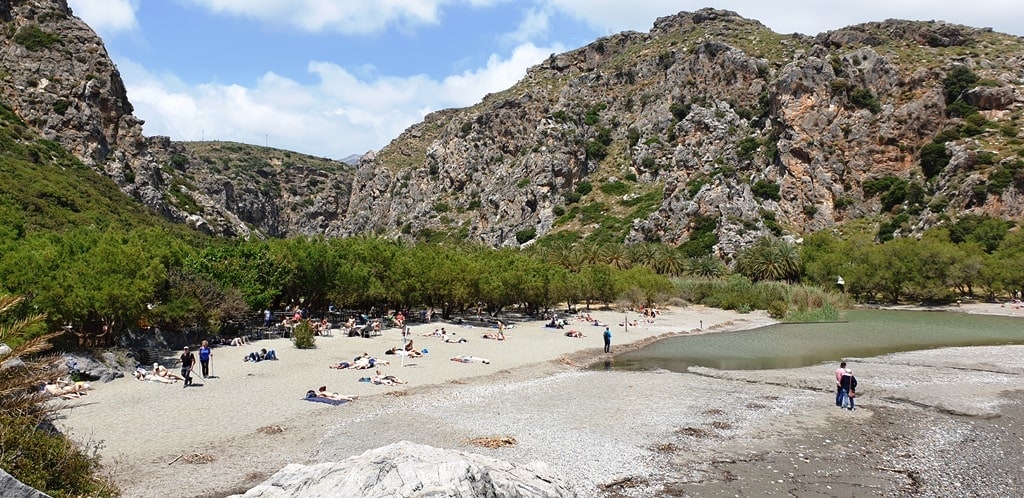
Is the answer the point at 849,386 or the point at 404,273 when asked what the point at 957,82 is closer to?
the point at 404,273

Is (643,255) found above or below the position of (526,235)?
below

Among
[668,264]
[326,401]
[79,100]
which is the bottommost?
[326,401]

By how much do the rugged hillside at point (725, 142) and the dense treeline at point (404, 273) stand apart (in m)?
9.54

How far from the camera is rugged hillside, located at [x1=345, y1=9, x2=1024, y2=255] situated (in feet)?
314

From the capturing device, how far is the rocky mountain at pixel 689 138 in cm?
8800

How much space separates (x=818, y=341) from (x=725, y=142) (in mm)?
80173

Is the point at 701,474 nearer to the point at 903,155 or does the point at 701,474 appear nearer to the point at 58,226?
the point at 58,226

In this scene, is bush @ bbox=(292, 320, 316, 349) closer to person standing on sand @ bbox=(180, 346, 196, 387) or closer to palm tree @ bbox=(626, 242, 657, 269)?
person standing on sand @ bbox=(180, 346, 196, 387)

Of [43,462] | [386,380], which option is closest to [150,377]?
[386,380]

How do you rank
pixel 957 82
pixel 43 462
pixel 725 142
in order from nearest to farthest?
1. pixel 43 462
2. pixel 957 82
3. pixel 725 142

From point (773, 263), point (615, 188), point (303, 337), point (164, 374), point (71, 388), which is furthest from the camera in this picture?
point (615, 188)

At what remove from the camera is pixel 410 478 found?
695 cm

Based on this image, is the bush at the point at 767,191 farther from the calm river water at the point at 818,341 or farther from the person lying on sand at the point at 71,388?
the person lying on sand at the point at 71,388

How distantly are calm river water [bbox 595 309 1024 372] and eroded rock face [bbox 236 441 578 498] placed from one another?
1066 inches
